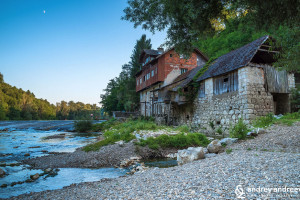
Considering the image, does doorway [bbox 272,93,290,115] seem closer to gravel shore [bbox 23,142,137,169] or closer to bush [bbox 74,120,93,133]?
gravel shore [bbox 23,142,137,169]

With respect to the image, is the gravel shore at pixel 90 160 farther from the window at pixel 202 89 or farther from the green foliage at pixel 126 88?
the green foliage at pixel 126 88

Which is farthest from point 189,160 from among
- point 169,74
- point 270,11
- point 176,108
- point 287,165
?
point 169,74

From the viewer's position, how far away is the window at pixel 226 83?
14.0 meters

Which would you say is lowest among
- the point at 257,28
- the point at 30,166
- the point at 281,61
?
the point at 30,166

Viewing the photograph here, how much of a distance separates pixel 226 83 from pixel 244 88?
1.92 meters

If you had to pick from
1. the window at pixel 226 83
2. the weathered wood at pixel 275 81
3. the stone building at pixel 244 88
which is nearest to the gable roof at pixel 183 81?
the stone building at pixel 244 88

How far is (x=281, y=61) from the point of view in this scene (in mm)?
4980

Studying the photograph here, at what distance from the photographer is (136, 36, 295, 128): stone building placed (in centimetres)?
1302

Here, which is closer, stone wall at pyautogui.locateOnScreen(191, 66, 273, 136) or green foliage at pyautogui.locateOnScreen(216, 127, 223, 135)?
stone wall at pyautogui.locateOnScreen(191, 66, 273, 136)

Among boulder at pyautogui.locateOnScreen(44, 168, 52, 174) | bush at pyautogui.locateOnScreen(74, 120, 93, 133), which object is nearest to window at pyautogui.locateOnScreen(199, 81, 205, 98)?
boulder at pyautogui.locateOnScreen(44, 168, 52, 174)

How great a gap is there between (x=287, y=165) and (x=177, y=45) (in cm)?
524

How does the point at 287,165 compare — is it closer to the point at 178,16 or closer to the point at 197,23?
the point at 197,23

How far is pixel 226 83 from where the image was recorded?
583 inches

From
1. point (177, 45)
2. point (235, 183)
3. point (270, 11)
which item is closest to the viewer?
point (235, 183)
